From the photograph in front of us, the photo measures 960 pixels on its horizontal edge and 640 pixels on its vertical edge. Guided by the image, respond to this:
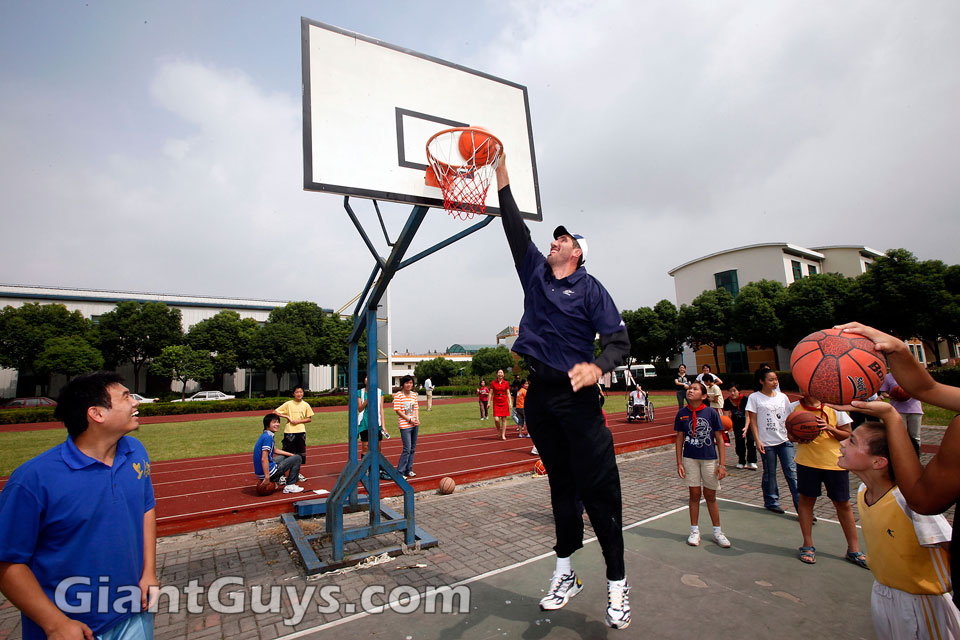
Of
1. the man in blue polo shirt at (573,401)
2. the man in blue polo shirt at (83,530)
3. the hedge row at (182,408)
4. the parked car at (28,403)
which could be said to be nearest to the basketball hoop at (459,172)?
the man in blue polo shirt at (573,401)

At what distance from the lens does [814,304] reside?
1371 inches

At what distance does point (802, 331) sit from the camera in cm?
3578

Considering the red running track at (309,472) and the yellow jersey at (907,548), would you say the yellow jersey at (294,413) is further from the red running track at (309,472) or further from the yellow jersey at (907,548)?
the yellow jersey at (907,548)

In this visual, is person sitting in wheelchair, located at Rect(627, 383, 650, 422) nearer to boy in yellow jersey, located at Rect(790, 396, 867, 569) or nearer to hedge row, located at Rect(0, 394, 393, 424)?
boy in yellow jersey, located at Rect(790, 396, 867, 569)

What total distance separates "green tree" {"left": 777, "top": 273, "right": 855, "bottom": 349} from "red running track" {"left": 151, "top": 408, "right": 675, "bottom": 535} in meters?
26.7

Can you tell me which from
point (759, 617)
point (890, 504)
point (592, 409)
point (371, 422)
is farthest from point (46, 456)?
point (759, 617)

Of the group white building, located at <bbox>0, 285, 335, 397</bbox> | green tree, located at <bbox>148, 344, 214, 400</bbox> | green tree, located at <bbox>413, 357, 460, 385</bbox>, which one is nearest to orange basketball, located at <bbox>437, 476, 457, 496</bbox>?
green tree, located at <bbox>148, 344, 214, 400</bbox>

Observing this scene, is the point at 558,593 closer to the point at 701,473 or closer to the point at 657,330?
the point at 701,473

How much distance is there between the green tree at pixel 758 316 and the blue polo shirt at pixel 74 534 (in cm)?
4163

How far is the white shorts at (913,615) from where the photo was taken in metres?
2.18

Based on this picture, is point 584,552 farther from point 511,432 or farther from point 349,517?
point 511,432

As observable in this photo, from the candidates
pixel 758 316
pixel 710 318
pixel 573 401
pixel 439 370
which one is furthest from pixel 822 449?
pixel 439 370

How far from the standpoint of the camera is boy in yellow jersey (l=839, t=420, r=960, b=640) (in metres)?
2.21

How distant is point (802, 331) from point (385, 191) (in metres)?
40.4
